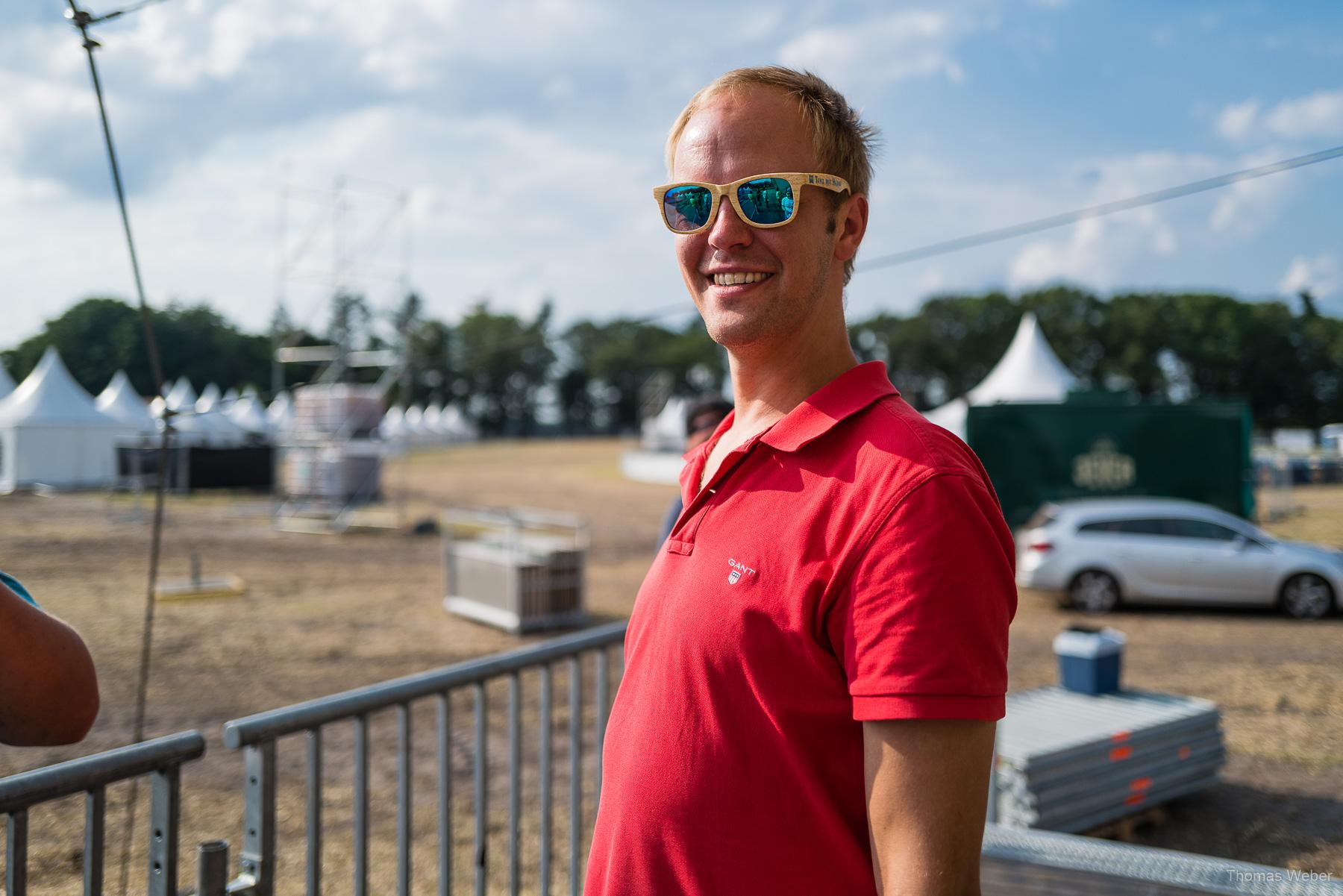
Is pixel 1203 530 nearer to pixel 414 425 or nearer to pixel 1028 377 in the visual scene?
pixel 1028 377

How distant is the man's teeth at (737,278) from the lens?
146cm

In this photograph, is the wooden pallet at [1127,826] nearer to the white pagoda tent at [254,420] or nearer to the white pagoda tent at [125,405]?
the white pagoda tent at [125,405]

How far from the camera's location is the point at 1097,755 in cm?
515

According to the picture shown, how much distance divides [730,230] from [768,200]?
71 millimetres

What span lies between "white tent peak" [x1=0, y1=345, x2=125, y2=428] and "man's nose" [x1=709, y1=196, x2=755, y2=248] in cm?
241

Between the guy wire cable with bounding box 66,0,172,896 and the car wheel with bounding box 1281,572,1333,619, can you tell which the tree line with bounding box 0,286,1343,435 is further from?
the car wheel with bounding box 1281,572,1333,619

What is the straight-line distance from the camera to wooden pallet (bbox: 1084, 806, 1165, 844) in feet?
17.3

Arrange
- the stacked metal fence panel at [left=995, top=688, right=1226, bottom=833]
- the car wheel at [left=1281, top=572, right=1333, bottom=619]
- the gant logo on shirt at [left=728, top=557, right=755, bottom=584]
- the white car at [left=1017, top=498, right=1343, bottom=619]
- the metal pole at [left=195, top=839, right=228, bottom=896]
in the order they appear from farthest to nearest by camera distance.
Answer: the white car at [left=1017, top=498, right=1343, bottom=619]
the car wheel at [left=1281, top=572, right=1333, bottom=619]
the stacked metal fence panel at [left=995, top=688, right=1226, bottom=833]
the metal pole at [left=195, top=839, right=228, bottom=896]
the gant logo on shirt at [left=728, top=557, right=755, bottom=584]

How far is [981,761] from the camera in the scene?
44.2 inches

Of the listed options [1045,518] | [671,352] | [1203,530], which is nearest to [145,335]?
[1045,518]

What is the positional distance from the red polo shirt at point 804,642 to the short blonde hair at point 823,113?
1.06 ft

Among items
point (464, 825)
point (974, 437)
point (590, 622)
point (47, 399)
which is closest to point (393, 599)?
point (590, 622)

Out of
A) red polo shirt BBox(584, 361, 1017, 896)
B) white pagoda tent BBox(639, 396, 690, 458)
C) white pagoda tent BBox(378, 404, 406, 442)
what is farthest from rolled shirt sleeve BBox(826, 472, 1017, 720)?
white pagoda tent BBox(378, 404, 406, 442)

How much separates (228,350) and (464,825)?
350cm
